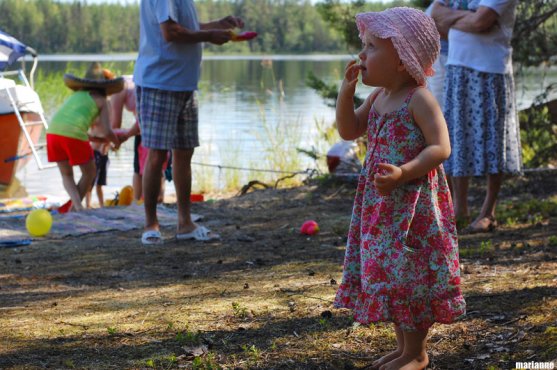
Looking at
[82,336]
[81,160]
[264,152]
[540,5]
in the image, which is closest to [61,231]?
[81,160]

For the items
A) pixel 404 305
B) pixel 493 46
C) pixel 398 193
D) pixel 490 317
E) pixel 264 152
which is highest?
pixel 493 46

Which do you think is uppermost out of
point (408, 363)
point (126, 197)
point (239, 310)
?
point (408, 363)

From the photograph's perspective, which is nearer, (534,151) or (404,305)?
(404,305)

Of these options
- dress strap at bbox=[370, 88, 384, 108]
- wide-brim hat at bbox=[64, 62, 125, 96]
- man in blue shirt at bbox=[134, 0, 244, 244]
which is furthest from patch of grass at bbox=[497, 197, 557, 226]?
wide-brim hat at bbox=[64, 62, 125, 96]

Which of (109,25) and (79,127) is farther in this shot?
(109,25)

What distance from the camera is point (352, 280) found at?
3.16 m

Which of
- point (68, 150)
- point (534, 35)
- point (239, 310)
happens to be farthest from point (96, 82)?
point (239, 310)

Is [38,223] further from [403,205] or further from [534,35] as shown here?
[534,35]

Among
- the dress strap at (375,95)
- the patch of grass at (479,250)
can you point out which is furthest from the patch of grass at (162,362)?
the patch of grass at (479,250)

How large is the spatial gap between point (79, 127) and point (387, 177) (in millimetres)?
5666

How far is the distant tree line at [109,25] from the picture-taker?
21859 mm

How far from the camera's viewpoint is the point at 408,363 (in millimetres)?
3096

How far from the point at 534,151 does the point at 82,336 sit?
600 centimetres

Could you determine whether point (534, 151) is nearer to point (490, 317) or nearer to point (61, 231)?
point (61, 231)
